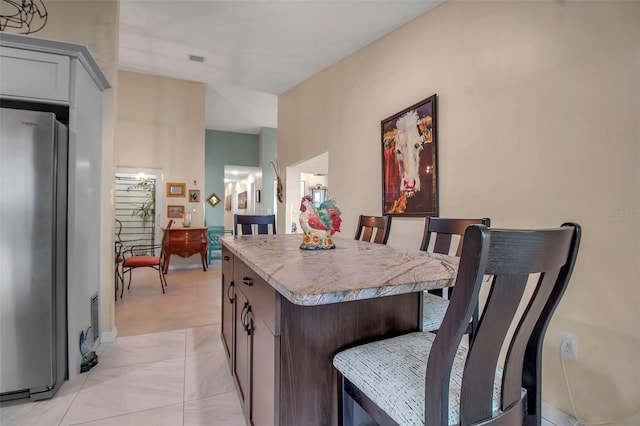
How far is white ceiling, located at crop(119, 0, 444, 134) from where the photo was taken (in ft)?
8.70

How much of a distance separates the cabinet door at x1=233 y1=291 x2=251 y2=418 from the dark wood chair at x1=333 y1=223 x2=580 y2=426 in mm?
562

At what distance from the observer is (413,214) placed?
264cm

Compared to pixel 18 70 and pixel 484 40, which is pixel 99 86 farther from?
pixel 484 40

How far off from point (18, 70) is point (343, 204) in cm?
287

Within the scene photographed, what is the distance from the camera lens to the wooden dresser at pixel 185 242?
17.0 ft

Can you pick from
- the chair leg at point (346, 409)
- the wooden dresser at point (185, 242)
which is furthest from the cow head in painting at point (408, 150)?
the wooden dresser at point (185, 242)

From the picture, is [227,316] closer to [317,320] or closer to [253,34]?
[317,320]

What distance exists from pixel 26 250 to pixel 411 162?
2.69 metres

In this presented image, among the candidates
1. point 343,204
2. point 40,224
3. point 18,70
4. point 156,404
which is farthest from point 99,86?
point 343,204

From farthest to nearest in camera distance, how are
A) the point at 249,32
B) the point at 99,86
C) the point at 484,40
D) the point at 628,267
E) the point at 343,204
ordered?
the point at 343,204, the point at 249,32, the point at 99,86, the point at 484,40, the point at 628,267

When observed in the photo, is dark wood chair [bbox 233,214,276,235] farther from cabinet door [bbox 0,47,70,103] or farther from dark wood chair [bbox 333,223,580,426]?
dark wood chair [bbox 333,223,580,426]

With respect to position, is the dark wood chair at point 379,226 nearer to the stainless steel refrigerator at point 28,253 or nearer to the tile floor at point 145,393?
the tile floor at point 145,393

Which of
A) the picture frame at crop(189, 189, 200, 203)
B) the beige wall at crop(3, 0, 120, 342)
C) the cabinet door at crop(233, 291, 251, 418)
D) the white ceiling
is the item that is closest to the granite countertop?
the cabinet door at crop(233, 291, 251, 418)

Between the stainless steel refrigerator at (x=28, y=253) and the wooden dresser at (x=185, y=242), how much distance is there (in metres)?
3.61
